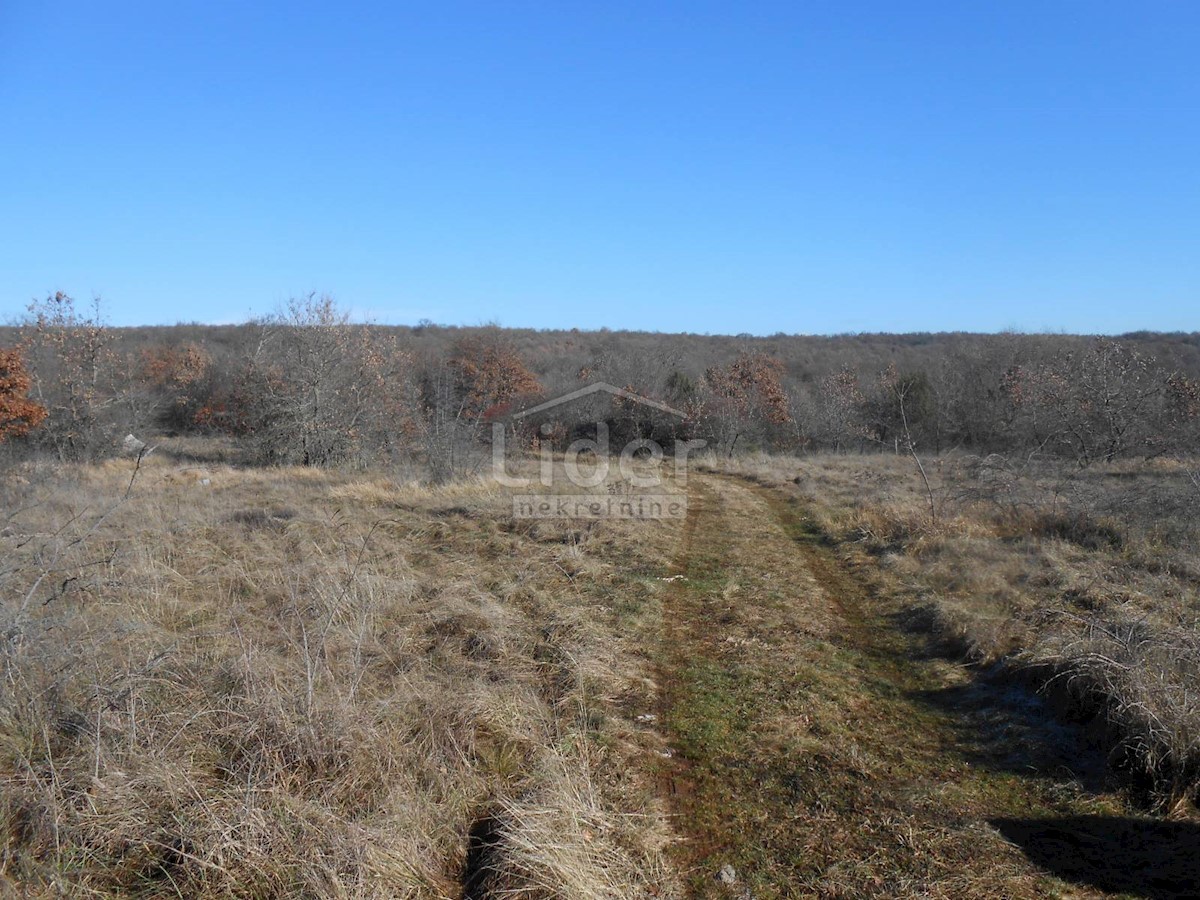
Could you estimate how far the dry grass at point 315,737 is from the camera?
3055 mm

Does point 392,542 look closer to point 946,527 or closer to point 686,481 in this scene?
point 946,527

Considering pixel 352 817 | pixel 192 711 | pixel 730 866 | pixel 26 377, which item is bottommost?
pixel 730 866

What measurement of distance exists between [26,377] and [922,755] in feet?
82.2

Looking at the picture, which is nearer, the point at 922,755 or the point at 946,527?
the point at 922,755

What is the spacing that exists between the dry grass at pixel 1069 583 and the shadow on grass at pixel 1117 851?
293 mm

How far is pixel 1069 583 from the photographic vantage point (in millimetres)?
7406

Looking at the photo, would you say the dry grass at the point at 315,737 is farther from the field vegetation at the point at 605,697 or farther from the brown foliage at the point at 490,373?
the brown foliage at the point at 490,373

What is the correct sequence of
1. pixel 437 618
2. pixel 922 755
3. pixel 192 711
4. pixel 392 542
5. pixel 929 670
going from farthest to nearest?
pixel 392 542
pixel 437 618
pixel 929 670
pixel 922 755
pixel 192 711

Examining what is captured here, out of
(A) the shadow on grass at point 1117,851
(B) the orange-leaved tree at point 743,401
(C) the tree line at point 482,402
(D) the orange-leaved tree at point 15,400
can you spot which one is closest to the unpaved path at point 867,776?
(A) the shadow on grass at point 1117,851

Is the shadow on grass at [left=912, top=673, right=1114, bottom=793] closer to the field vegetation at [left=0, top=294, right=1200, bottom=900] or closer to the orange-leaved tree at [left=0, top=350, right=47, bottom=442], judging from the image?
the field vegetation at [left=0, top=294, right=1200, bottom=900]

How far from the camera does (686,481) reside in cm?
1880

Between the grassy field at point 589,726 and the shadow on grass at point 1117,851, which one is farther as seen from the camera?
the shadow on grass at point 1117,851

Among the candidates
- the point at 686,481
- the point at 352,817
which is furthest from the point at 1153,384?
the point at 352,817

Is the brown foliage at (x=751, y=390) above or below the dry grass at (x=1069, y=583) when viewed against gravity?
above
